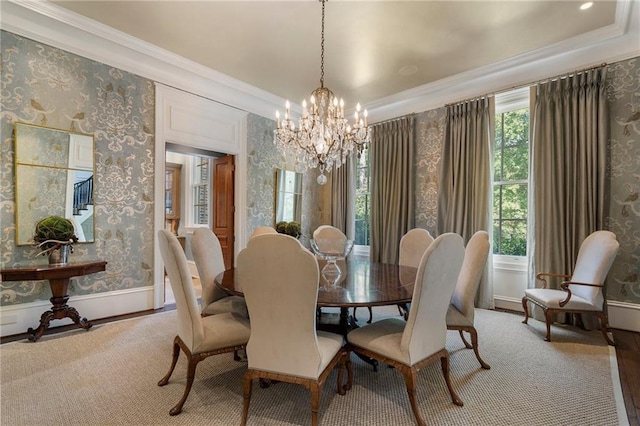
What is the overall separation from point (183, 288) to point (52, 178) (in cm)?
235

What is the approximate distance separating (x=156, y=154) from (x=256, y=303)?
291cm

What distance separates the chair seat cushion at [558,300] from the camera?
2.65 meters

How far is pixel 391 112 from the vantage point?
4.79 meters

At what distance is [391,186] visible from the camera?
4.61m

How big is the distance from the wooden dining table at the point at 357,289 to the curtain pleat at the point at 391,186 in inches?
73.6

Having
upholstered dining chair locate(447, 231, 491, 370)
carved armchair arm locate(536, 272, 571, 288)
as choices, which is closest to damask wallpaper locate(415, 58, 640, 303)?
carved armchair arm locate(536, 272, 571, 288)

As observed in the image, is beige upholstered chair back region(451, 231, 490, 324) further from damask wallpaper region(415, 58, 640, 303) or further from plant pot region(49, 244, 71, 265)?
plant pot region(49, 244, 71, 265)

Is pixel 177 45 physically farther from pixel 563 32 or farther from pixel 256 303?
pixel 563 32

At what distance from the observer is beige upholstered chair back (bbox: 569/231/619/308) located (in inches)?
102

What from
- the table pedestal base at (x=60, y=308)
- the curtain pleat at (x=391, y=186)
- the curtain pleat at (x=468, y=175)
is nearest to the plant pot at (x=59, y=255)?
the table pedestal base at (x=60, y=308)

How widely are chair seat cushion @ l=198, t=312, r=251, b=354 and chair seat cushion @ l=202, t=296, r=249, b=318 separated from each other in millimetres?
291

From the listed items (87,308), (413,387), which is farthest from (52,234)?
(413,387)

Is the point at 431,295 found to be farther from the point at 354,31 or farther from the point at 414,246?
the point at 354,31

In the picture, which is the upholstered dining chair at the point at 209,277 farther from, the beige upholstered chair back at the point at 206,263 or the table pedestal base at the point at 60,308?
the table pedestal base at the point at 60,308
